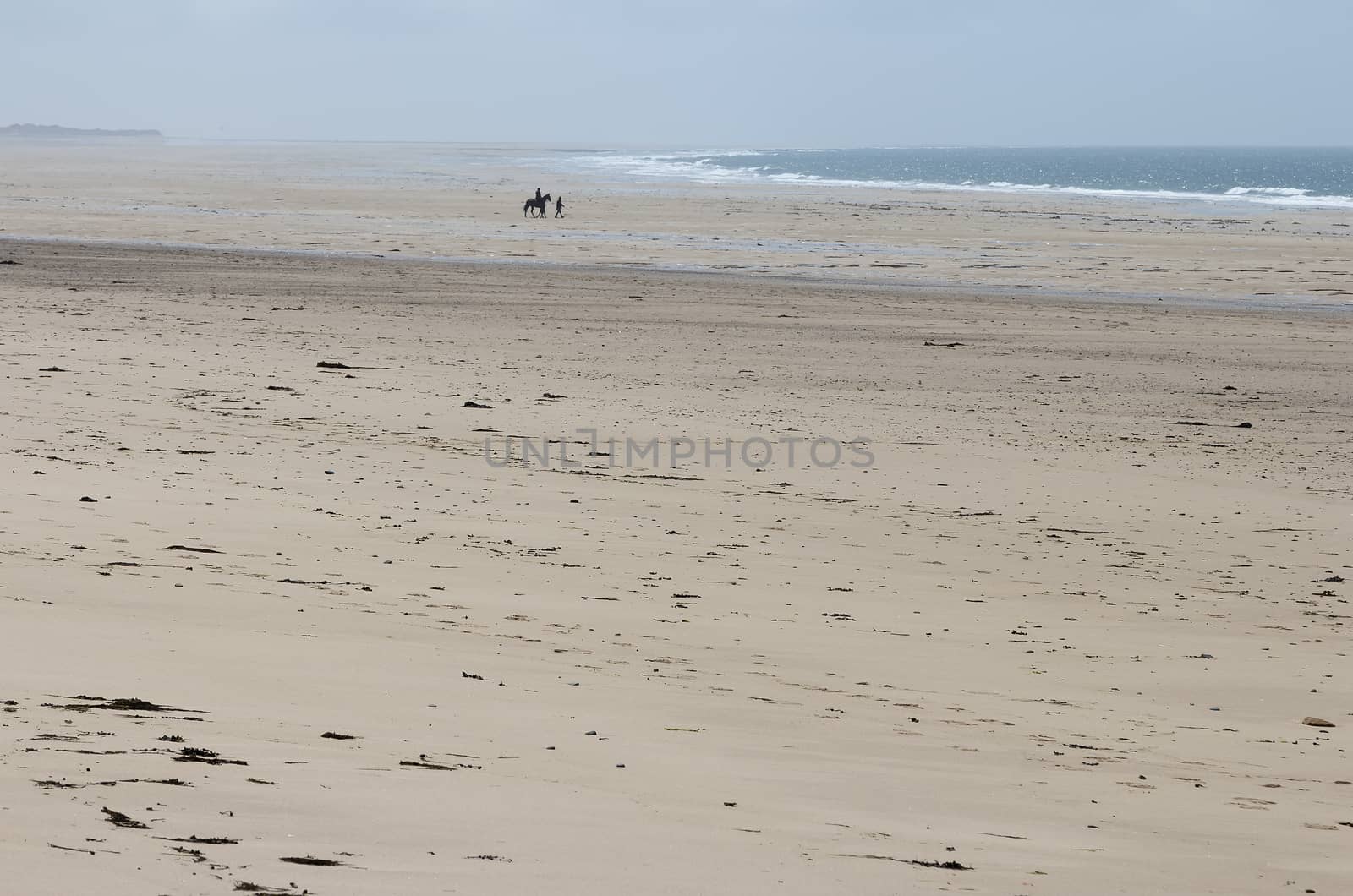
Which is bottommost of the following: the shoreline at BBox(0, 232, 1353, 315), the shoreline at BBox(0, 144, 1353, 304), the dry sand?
the dry sand

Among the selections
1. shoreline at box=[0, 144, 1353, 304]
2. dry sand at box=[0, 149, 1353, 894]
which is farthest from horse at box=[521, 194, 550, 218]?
dry sand at box=[0, 149, 1353, 894]

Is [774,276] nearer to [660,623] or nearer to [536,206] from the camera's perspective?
[536,206]

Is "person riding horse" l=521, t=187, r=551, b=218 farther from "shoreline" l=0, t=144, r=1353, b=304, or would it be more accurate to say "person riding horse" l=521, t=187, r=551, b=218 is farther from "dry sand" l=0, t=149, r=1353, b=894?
"dry sand" l=0, t=149, r=1353, b=894

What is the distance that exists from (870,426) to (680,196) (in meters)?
42.2

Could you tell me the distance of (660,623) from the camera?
569cm

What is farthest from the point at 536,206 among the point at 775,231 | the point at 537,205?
the point at 775,231

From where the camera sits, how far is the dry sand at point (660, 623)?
10.8 ft

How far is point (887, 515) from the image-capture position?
8016mm

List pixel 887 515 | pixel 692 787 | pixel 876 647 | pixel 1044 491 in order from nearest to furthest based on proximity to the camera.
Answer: pixel 692 787
pixel 876 647
pixel 887 515
pixel 1044 491

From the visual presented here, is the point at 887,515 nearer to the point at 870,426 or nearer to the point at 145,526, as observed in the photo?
the point at 870,426

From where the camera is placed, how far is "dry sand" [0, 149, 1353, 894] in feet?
10.8

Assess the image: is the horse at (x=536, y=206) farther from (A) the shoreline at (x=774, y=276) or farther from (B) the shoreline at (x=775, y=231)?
(A) the shoreline at (x=774, y=276)

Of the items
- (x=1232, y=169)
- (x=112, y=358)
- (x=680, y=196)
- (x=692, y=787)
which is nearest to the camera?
(x=692, y=787)

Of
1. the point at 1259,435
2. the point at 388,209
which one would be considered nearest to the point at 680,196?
the point at 388,209
